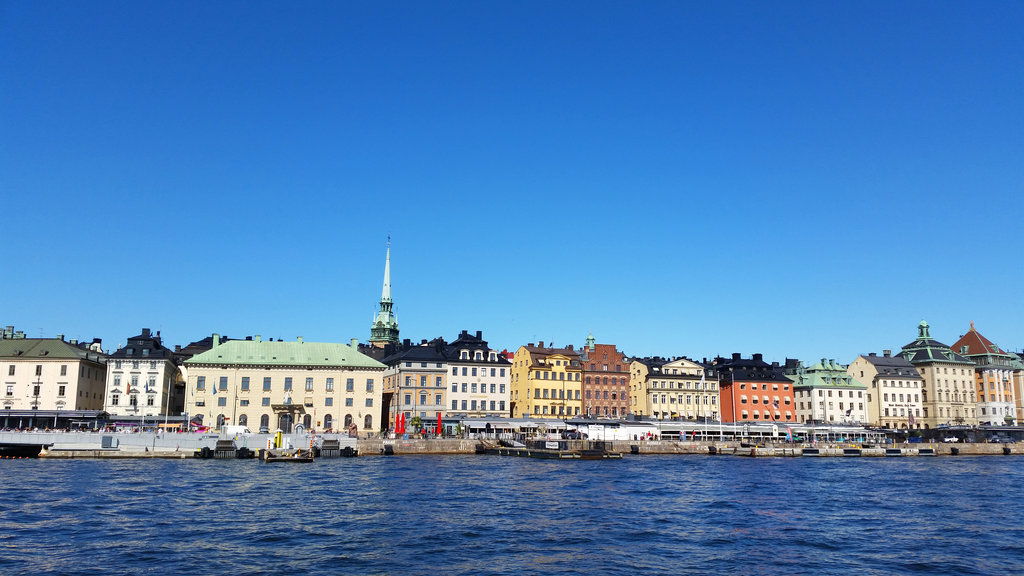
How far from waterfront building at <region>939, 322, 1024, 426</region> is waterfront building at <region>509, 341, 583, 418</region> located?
74644 millimetres

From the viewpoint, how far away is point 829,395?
489ft

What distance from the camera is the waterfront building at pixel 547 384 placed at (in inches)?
5049

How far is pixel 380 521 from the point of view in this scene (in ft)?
135

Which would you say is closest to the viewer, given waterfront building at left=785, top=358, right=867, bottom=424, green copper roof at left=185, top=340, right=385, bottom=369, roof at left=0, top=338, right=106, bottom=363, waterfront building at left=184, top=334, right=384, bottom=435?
roof at left=0, top=338, right=106, bottom=363

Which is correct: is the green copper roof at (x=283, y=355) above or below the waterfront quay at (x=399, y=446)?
above

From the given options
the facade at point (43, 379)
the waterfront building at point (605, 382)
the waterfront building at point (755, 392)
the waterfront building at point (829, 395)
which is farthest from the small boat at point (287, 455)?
the waterfront building at point (829, 395)

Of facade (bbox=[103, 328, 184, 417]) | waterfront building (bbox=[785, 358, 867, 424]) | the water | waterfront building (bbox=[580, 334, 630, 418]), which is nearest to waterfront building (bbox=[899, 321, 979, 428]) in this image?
waterfront building (bbox=[785, 358, 867, 424])

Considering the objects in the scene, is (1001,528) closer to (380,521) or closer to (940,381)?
(380,521)

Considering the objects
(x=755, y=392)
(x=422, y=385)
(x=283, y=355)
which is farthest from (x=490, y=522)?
(x=755, y=392)

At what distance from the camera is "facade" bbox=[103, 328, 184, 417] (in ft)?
356

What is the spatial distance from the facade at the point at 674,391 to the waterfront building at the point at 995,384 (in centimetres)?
4930

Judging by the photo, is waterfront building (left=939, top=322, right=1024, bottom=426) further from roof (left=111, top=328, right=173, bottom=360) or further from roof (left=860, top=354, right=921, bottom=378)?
roof (left=111, top=328, right=173, bottom=360)

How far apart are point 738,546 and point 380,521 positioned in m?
17.1

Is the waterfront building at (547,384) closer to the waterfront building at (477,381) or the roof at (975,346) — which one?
the waterfront building at (477,381)
